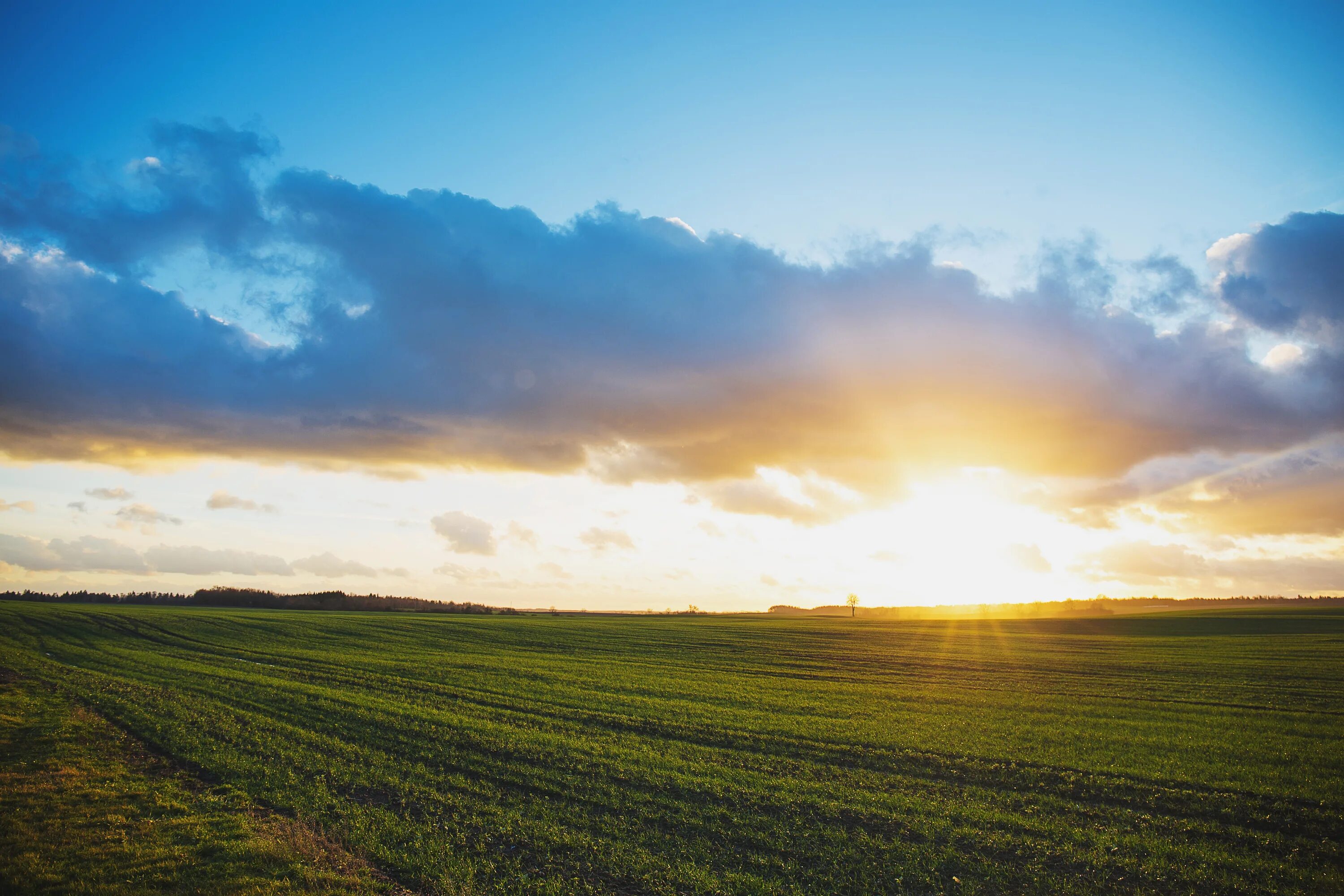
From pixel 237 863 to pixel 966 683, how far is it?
132 feet

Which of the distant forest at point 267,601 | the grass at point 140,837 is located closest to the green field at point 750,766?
the grass at point 140,837

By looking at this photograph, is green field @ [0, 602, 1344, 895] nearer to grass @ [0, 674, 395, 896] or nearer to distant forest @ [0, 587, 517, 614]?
grass @ [0, 674, 395, 896]

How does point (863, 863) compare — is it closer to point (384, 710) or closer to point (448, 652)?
point (384, 710)

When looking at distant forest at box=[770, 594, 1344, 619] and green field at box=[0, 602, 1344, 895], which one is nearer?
green field at box=[0, 602, 1344, 895]

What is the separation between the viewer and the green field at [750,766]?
14875mm

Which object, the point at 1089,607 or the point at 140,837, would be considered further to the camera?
the point at 1089,607

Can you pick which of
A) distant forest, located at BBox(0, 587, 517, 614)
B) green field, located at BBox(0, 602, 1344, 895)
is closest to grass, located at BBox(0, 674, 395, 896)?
green field, located at BBox(0, 602, 1344, 895)

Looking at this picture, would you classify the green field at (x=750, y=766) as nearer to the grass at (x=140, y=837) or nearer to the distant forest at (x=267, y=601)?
the grass at (x=140, y=837)

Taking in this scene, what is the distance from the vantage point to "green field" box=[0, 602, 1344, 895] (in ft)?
48.8

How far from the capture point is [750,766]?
2214 centimetres

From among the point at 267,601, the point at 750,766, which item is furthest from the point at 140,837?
the point at 267,601

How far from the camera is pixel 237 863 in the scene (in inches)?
542

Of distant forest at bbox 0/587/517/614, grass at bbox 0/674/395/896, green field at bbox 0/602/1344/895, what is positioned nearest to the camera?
grass at bbox 0/674/395/896

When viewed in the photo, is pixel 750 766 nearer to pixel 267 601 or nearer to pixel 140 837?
pixel 140 837
